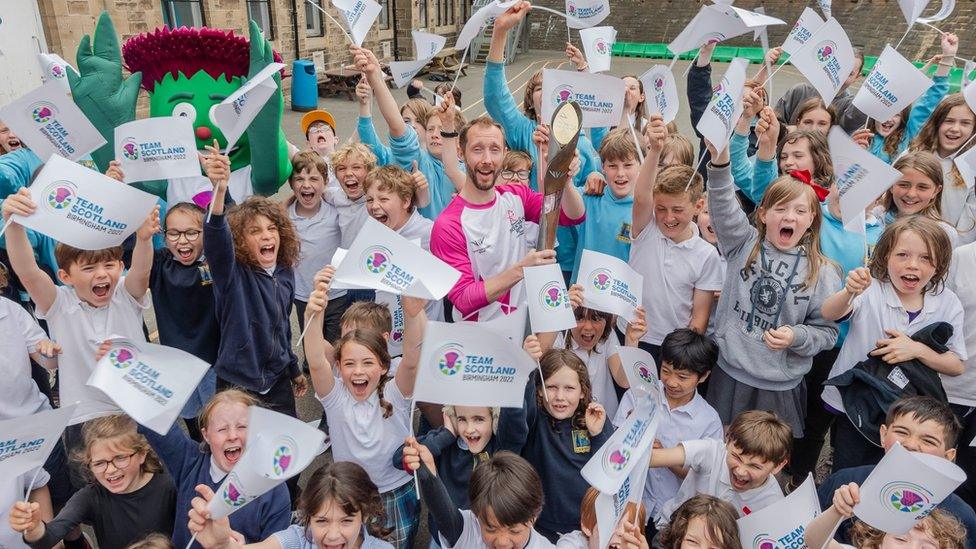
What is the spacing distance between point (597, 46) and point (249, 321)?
3.13 metres

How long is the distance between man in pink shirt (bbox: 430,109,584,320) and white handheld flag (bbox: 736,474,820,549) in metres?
1.35

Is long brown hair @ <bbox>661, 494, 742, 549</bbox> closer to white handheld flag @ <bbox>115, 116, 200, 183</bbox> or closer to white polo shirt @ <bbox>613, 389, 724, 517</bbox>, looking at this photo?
white polo shirt @ <bbox>613, 389, 724, 517</bbox>

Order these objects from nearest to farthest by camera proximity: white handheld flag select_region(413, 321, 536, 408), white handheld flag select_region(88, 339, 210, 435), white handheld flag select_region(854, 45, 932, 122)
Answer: white handheld flag select_region(88, 339, 210, 435) < white handheld flag select_region(413, 321, 536, 408) < white handheld flag select_region(854, 45, 932, 122)

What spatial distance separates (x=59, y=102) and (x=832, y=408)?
3712 mm

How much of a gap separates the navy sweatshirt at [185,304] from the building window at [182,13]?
946cm

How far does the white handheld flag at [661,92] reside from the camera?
4312 mm

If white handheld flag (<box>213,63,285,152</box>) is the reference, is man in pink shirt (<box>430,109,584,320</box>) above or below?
below

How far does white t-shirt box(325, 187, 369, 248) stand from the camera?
13.3ft

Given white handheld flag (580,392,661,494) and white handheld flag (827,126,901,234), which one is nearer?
white handheld flag (580,392,661,494)

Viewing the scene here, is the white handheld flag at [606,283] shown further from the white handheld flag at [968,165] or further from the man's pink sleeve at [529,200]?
the white handheld flag at [968,165]

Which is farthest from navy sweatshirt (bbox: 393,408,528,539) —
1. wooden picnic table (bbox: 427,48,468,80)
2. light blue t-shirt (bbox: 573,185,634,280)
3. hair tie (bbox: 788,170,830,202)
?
wooden picnic table (bbox: 427,48,468,80)

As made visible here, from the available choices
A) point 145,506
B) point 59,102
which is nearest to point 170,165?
point 59,102

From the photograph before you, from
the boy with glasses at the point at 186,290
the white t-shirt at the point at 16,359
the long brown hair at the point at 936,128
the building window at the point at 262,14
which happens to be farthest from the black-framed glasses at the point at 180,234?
the building window at the point at 262,14

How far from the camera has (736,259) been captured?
3.05 meters
